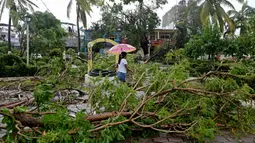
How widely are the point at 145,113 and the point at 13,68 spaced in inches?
517

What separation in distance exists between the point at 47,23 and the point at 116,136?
21.4 metres

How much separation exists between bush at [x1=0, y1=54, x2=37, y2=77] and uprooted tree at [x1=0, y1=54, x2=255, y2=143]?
11769 millimetres

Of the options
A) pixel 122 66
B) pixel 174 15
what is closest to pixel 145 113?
pixel 122 66


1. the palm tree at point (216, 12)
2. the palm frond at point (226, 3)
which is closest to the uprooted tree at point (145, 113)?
the palm tree at point (216, 12)

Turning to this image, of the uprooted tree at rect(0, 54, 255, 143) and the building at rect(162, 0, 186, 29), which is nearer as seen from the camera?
the uprooted tree at rect(0, 54, 255, 143)

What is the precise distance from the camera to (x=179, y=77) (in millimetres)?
4184

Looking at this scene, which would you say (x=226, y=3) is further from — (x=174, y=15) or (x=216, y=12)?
(x=174, y=15)

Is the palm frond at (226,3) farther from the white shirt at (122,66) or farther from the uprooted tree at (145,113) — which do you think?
→ the uprooted tree at (145,113)

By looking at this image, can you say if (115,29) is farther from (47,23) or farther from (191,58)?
(191,58)

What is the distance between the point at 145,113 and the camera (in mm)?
3588

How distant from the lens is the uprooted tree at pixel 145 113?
2.88 m

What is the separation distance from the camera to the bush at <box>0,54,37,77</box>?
47.4 feet

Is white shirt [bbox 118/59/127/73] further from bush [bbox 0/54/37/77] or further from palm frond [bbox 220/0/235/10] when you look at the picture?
palm frond [bbox 220/0/235/10]

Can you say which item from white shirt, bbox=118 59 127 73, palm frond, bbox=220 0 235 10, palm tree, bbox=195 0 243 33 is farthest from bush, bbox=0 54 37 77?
palm frond, bbox=220 0 235 10
